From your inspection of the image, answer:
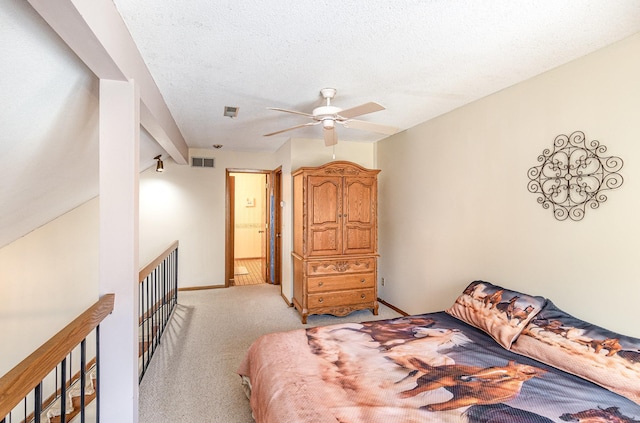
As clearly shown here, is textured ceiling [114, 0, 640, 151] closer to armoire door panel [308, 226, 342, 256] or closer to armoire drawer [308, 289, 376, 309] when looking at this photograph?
armoire door panel [308, 226, 342, 256]

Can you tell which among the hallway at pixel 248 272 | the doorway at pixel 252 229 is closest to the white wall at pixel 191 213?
the doorway at pixel 252 229

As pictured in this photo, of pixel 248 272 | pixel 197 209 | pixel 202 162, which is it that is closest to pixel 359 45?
Answer: pixel 202 162

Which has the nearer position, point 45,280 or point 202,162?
point 45,280

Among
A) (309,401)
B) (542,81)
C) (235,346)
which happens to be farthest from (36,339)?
(542,81)

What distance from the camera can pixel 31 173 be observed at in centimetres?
215

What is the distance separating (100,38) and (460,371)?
239 centimetres

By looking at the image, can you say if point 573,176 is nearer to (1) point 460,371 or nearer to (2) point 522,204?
(2) point 522,204

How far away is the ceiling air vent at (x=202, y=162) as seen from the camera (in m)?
5.20

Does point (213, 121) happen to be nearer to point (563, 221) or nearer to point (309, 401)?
point (309, 401)

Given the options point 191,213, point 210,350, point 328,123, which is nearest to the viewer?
point 328,123

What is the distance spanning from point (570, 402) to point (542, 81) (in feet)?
6.97

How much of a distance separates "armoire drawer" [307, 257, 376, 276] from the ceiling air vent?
2.67 meters

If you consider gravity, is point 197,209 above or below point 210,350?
above

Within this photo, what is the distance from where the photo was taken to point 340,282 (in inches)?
155
